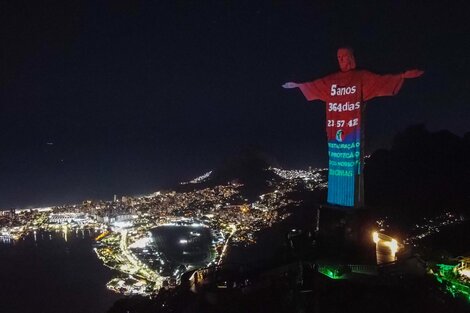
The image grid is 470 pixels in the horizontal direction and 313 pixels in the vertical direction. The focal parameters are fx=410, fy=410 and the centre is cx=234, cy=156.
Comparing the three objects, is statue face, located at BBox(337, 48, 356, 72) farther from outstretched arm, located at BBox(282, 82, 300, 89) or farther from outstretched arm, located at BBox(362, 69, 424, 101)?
outstretched arm, located at BBox(282, 82, 300, 89)

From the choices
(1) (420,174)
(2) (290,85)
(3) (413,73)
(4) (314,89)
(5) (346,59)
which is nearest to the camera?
(3) (413,73)

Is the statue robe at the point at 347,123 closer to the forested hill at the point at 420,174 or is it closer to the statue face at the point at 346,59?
the statue face at the point at 346,59

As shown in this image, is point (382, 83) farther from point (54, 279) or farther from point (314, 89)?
point (54, 279)

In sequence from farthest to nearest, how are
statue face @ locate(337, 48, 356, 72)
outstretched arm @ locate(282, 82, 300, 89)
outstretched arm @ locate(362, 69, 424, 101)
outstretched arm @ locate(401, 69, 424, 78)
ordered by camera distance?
outstretched arm @ locate(282, 82, 300, 89)
statue face @ locate(337, 48, 356, 72)
outstretched arm @ locate(362, 69, 424, 101)
outstretched arm @ locate(401, 69, 424, 78)

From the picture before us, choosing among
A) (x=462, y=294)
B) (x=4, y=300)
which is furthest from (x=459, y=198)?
(x=4, y=300)

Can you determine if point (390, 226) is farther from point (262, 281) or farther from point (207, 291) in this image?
point (207, 291)

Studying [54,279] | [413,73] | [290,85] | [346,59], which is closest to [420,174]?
[290,85]

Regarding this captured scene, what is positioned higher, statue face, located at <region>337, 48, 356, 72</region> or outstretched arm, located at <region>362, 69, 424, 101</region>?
statue face, located at <region>337, 48, 356, 72</region>

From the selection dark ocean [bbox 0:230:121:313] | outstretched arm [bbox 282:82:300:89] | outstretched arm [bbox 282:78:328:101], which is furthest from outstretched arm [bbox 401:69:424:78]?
dark ocean [bbox 0:230:121:313]
